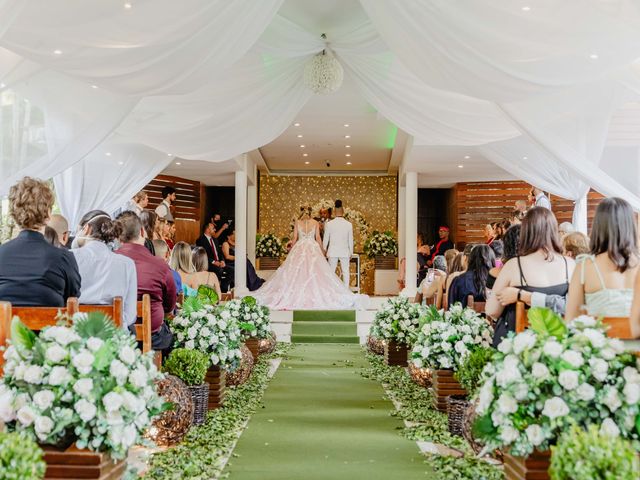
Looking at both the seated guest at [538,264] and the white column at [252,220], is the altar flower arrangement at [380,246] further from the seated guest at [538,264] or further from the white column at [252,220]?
the seated guest at [538,264]

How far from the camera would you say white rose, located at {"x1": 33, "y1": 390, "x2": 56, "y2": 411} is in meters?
2.88

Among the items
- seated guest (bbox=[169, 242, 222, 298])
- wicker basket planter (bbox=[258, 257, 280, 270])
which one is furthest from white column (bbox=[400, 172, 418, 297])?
seated guest (bbox=[169, 242, 222, 298])

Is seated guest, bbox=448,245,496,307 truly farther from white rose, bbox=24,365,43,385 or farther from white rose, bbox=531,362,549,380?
white rose, bbox=24,365,43,385

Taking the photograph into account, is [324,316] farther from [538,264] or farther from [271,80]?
[538,264]

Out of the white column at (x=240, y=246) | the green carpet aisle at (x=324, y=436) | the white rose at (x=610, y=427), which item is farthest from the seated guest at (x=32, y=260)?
the white column at (x=240, y=246)

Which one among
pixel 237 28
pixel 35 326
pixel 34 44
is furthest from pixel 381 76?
pixel 35 326

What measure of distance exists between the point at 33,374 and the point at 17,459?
0.48 m

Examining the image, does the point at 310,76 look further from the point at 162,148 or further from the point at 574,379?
the point at 574,379

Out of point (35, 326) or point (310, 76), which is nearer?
point (35, 326)

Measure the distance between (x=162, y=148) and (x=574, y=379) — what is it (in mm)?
6497

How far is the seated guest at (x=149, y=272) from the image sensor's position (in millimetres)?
5492

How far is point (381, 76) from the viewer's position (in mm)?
7660

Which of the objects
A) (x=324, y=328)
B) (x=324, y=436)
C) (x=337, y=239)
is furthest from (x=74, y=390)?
(x=337, y=239)

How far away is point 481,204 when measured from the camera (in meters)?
18.2
